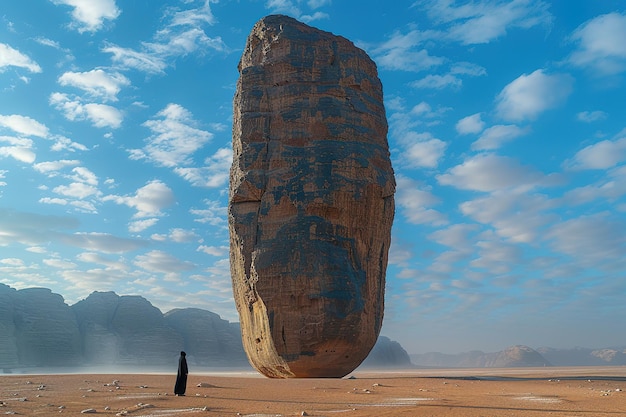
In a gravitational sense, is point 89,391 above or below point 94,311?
below

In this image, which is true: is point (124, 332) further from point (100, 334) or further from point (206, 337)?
point (206, 337)

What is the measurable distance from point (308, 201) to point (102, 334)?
65861 mm

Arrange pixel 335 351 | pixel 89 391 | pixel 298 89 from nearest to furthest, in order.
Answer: pixel 89 391
pixel 335 351
pixel 298 89

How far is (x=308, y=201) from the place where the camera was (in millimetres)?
18750

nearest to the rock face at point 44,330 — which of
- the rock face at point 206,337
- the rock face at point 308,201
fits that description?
the rock face at point 206,337

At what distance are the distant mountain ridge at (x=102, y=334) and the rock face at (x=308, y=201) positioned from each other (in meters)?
54.0

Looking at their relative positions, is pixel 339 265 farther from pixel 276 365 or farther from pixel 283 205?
pixel 276 365

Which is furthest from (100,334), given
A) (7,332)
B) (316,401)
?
(316,401)

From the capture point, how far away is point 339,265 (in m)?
18.2

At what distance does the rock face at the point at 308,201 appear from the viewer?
58.1 feet

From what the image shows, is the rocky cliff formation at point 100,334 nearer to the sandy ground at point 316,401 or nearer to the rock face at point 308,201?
the rock face at point 308,201

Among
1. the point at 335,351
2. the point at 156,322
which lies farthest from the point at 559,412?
the point at 156,322

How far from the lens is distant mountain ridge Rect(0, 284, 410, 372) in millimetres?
66312

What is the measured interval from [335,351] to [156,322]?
6830 centimetres
